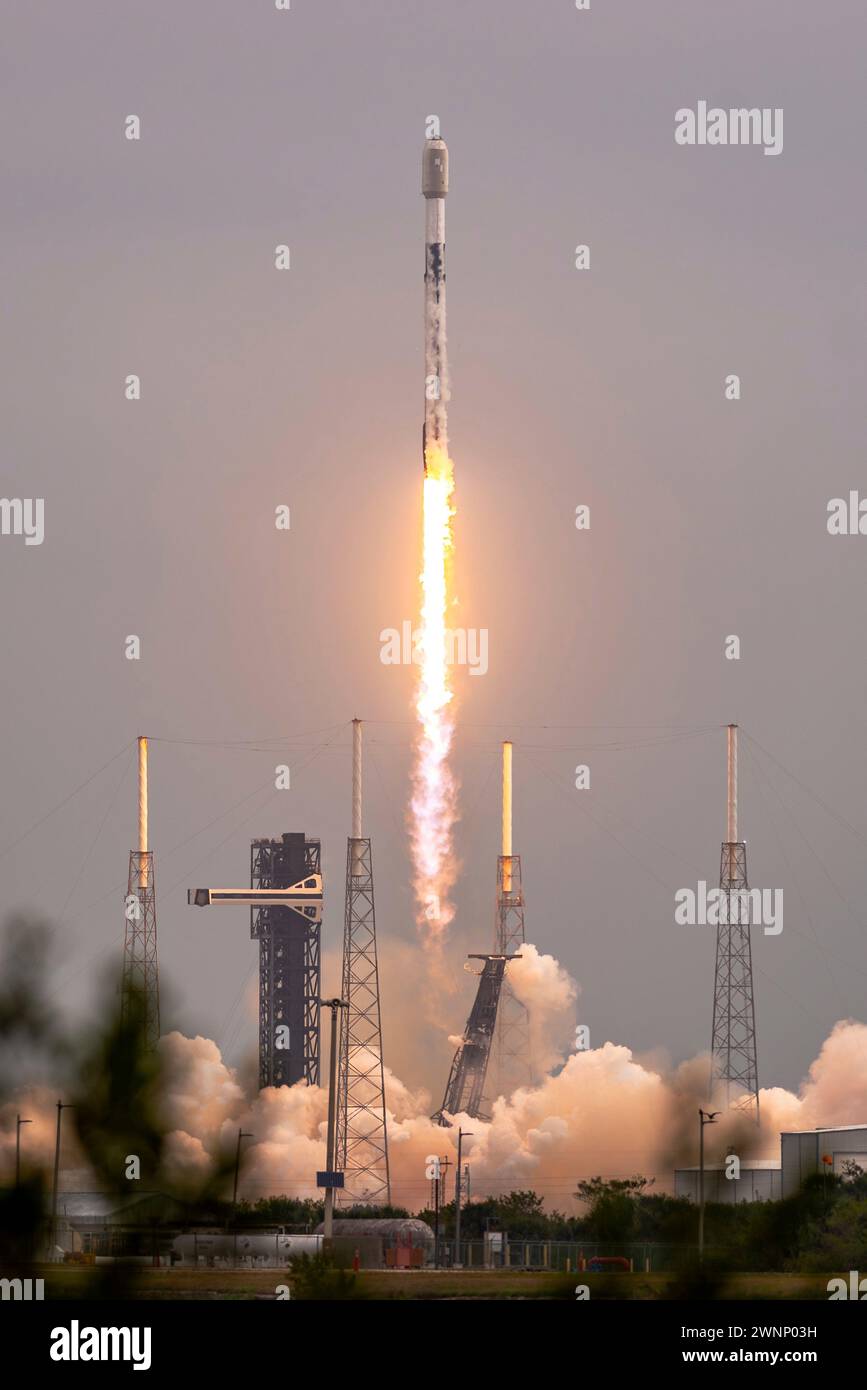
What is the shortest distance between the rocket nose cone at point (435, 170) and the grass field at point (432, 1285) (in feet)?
139

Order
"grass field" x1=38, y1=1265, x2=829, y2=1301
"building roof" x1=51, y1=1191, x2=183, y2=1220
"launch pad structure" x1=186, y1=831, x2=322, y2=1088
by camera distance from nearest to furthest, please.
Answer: "grass field" x1=38, y1=1265, x2=829, y2=1301
"building roof" x1=51, y1=1191, x2=183, y2=1220
"launch pad structure" x1=186, y1=831, x2=322, y2=1088

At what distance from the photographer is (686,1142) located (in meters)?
137

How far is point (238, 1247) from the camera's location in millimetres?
124938

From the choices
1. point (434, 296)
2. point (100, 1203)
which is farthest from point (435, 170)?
point (100, 1203)

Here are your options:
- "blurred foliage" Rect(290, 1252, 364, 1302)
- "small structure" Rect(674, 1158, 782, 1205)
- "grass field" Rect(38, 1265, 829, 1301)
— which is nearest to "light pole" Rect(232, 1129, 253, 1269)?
"grass field" Rect(38, 1265, 829, 1301)

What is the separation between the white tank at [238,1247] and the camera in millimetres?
123875

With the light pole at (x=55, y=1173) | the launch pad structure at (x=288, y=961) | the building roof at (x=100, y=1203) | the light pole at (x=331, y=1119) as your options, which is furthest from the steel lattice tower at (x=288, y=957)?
the light pole at (x=331, y=1119)

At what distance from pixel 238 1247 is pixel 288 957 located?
45.4 m

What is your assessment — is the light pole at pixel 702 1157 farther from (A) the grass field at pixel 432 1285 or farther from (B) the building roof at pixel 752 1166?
(B) the building roof at pixel 752 1166

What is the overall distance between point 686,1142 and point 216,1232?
20137 mm

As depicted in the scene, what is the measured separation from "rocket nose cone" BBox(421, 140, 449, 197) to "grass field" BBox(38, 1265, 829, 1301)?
42.5 metres

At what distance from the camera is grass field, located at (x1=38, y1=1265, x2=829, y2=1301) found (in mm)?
89750

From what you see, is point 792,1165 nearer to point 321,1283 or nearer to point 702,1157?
point 702,1157

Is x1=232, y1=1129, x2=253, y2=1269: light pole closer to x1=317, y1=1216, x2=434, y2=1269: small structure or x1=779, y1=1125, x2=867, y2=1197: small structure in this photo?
x1=317, y1=1216, x2=434, y2=1269: small structure
